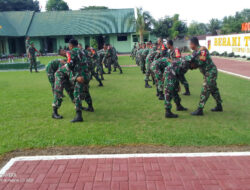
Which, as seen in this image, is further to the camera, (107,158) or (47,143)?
(47,143)

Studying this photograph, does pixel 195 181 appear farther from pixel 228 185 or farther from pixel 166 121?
pixel 166 121

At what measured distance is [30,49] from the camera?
1448cm

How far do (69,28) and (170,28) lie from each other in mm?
16342

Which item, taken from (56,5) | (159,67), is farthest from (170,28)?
(159,67)

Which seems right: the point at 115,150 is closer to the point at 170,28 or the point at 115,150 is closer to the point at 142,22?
the point at 142,22

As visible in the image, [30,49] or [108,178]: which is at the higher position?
[30,49]

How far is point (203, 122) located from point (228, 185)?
235cm

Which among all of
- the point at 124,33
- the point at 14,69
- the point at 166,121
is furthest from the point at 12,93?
the point at 124,33

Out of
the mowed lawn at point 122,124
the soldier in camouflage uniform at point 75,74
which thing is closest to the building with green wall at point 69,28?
the mowed lawn at point 122,124

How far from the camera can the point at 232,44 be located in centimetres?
2353

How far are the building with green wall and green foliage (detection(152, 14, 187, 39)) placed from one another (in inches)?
99.2

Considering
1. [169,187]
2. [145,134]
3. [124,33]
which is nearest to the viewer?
[169,187]

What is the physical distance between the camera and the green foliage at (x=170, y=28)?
1467 inches

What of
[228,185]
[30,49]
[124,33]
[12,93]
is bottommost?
[228,185]
